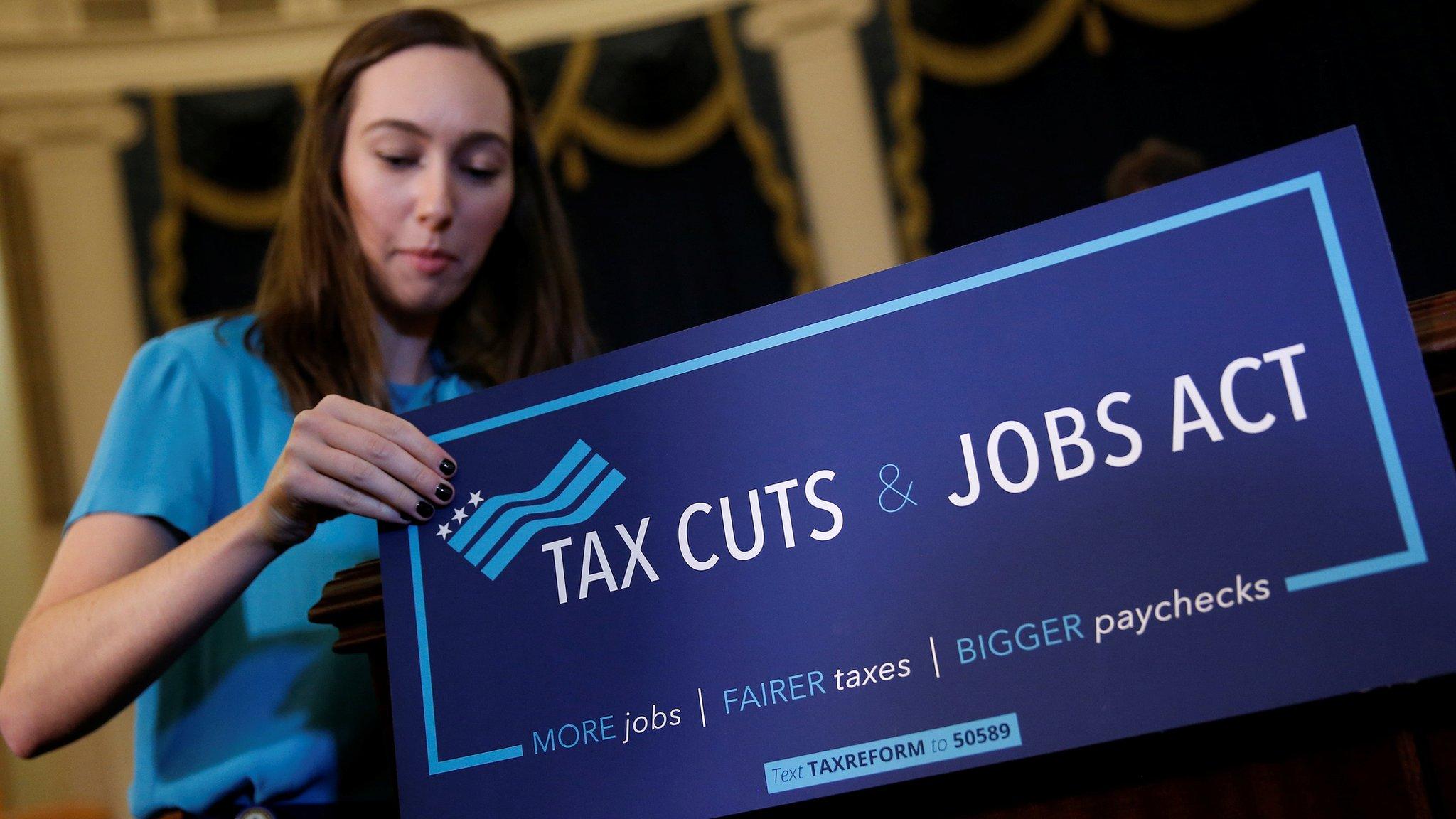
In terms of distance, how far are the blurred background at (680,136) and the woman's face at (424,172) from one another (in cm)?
343

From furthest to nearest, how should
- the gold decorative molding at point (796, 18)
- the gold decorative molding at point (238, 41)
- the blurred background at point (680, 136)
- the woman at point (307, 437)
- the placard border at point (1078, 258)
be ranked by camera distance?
the gold decorative molding at point (796, 18) → the gold decorative molding at point (238, 41) → the blurred background at point (680, 136) → the woman at point (307, 437) → the placard border at point (1078, 258)

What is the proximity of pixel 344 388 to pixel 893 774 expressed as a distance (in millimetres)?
675

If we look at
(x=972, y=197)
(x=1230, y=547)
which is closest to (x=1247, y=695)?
(x=1230, y=547)

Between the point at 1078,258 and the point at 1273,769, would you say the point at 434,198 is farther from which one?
the point at 1273,769

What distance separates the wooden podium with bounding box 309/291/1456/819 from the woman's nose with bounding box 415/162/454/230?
66 cm

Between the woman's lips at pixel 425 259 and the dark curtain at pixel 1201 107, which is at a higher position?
the dark curtain at pixel 1201 107

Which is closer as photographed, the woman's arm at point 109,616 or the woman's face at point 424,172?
the woman's arm at point 109,616

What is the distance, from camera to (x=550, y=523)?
719 millimetres

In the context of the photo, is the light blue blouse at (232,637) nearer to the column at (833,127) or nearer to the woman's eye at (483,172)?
the woman's eye at (483,172)

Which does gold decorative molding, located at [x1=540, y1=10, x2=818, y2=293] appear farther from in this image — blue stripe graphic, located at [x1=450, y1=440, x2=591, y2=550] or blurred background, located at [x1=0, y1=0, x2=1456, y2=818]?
blue stripe graphic, located at [x1=450, y1=440, x2=591, y2=550]

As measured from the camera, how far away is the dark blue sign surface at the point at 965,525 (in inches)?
22.3

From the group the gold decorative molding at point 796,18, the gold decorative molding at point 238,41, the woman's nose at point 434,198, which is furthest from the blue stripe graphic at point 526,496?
the gold decorative molding at point 238,41

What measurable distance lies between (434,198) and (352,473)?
430 millimetres

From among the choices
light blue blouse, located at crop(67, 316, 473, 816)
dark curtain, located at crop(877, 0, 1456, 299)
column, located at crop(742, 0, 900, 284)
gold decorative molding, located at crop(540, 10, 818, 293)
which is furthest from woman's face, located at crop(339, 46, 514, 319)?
gold decorative molding, located at crop(540, 10, 818, 293)
